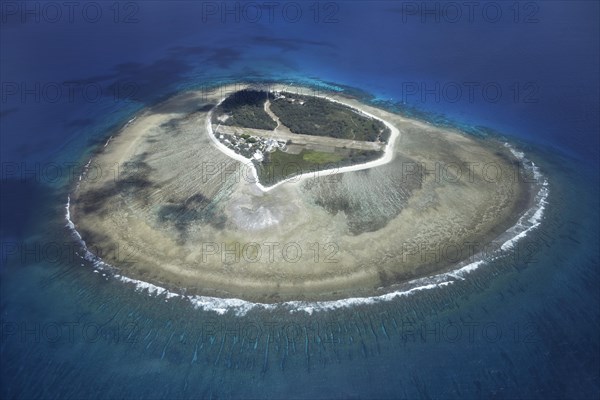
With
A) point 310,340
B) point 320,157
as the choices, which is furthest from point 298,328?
point 320,157

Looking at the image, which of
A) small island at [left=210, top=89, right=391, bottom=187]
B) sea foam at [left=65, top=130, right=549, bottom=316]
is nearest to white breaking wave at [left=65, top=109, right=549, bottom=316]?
sea foam at [left=65, top=130, right=549, bottom=316]

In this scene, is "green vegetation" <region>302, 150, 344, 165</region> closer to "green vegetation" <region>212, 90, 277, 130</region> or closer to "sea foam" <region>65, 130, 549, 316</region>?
"green vegetation" <region>212, 90, 277, 130</region>

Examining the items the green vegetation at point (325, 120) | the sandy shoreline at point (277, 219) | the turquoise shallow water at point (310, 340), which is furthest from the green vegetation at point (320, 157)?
the turquoise shallow water at point (310, 340)

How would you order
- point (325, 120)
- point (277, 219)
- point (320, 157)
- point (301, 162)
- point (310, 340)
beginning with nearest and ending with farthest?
1. point (310, 340)
2. point (277, 219)
3. point (301, 162)
4. point (320, 157)
5. point (325, 120)

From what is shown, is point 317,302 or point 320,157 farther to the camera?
point 320,157

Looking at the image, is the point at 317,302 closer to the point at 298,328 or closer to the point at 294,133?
the point at 298,328

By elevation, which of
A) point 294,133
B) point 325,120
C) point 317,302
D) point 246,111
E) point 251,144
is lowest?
point 317,302

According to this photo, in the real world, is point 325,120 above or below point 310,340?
above
